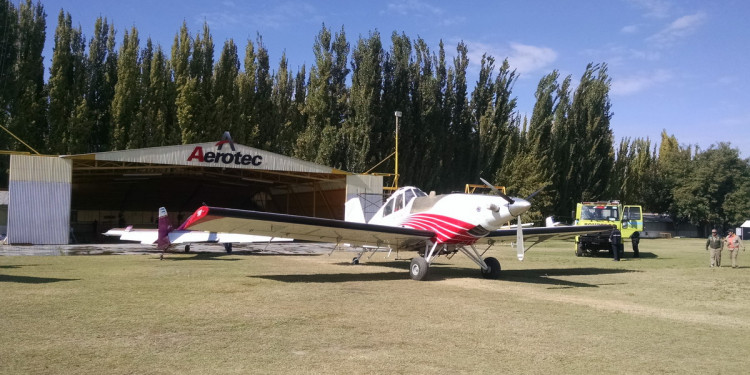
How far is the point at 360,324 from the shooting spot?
321 inches

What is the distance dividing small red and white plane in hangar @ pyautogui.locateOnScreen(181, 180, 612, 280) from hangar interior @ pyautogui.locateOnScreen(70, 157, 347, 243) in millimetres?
17711

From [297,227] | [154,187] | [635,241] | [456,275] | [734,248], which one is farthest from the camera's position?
[154,187]

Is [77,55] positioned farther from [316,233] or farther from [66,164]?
[316,233]

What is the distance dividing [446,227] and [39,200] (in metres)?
21.0

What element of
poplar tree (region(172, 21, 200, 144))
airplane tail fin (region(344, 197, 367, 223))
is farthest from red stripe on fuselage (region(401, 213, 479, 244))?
poplar tree (region(172, 21, 200, 144))

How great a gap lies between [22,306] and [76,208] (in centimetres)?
4480

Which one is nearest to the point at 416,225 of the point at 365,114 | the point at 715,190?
the point at 365,114

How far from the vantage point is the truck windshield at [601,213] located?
28.5 meters

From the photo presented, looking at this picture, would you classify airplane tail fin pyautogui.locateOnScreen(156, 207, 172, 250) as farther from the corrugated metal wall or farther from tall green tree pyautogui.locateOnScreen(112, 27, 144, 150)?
tall green tree pyautogui.locateOnScreen(112, 27, 144, 150)

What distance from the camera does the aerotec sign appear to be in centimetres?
2884

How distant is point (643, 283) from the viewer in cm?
1477

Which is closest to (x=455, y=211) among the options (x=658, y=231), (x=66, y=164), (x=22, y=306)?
(x=22, y=306)

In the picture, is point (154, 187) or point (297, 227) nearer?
point (297, 227)

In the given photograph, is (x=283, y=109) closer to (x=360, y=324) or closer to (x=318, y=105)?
(x=318, y=105)
